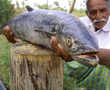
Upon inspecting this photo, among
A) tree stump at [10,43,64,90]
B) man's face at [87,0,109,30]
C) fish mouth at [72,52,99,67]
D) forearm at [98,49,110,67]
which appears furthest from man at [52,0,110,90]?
fish mouth at [72,52,99,67]

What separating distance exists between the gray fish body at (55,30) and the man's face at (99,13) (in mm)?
1081

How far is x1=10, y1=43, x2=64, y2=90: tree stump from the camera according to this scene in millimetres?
1579

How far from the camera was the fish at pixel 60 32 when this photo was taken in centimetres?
119

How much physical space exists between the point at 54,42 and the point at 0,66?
316 centimetres

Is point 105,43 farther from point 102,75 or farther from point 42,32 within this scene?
point 42,32

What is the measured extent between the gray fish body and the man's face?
3.55 ft

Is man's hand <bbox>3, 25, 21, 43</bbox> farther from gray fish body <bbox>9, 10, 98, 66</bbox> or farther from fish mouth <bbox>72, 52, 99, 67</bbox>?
fish mouth <bbox>72, 52, 99, 67</bbox>

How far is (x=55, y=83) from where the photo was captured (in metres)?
1.70

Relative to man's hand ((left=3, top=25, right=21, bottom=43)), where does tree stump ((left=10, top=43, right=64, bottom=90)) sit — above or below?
below

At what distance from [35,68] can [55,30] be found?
44 cm

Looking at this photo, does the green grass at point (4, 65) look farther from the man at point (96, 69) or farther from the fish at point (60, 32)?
the fish at point (60, 32)

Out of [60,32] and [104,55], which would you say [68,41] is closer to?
[60,32]

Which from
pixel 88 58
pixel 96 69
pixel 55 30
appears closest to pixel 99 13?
pixel 96 69

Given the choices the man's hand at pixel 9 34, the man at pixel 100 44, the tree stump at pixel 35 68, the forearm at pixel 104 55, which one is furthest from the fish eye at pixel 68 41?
the man at pixel 100 44
